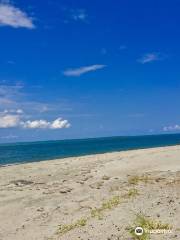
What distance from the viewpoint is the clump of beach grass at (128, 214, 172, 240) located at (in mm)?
12200

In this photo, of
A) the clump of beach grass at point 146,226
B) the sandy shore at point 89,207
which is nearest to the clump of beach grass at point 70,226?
the sandy shore at point 89,207

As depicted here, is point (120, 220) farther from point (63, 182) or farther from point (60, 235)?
point (63, 182)

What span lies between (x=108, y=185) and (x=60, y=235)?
427 inches

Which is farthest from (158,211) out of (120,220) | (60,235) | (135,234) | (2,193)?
(2,193)

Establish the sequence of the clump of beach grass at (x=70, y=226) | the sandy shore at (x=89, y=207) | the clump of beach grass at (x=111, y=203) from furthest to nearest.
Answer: the clump of beach grass at (x=111, y=203)
the clump of beach grass at (x=70, y=226)
the sandy shore at (x=89, y=207)

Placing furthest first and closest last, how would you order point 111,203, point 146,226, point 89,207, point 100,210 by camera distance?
point 89,207 < point 111,203 < point 100,210 < point 146,226

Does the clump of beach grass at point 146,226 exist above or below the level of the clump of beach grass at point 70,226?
above

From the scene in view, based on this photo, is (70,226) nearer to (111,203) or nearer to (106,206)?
(106,206)

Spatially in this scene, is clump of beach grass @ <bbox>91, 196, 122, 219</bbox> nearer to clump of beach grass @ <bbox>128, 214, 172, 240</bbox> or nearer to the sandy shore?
the sandy shore

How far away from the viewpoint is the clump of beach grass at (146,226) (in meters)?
12.2

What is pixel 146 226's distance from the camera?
43.2 ft

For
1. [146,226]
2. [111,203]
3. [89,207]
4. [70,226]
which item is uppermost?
[111,203]

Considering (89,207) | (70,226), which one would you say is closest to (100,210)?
(89,207)

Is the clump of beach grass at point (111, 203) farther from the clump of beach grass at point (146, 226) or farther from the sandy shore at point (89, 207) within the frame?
the clump of beach grass at point (146, 226)
